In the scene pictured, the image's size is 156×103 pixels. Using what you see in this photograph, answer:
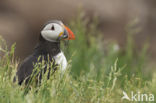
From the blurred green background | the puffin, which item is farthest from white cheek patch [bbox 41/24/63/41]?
the blurred green background

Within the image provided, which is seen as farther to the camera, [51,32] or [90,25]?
[90,25]

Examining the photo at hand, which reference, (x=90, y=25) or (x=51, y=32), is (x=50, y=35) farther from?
(x=90, y=25)

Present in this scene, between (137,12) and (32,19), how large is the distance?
9.43 ft

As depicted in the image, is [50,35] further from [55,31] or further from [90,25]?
[90,25]

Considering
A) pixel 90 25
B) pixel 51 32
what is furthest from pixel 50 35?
pixel 90 25

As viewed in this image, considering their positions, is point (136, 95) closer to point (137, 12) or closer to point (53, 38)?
point (53, 38)

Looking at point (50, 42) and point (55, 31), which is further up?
point (55, 31)

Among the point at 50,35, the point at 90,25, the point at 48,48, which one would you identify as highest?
the point at 90,25

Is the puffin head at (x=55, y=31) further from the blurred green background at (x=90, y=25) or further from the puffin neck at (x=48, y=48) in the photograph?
the blurred green background at (x=90, y=25)

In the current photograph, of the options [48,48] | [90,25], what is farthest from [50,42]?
[90,25]

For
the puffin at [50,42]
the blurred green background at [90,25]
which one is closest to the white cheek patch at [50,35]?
the puffin at [50,42]

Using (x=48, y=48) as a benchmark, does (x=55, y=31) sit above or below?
above

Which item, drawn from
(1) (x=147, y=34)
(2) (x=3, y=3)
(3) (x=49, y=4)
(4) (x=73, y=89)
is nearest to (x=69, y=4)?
(3) (x=49, y=4)

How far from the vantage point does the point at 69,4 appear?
30.3ft
